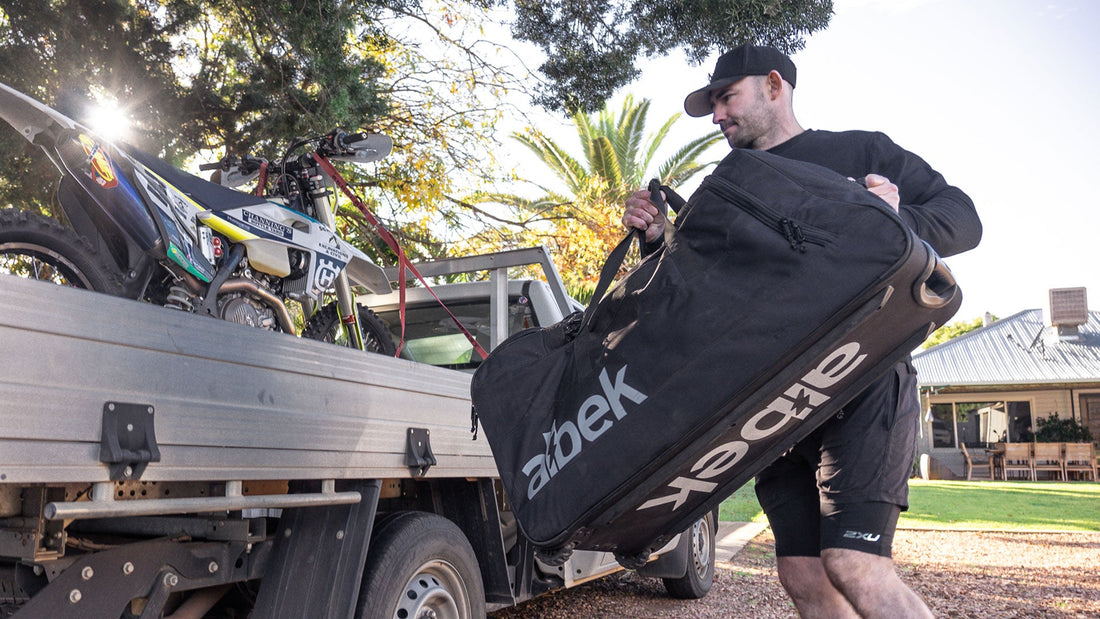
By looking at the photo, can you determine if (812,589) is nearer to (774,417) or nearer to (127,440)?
(774,417)

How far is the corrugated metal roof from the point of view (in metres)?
26.9

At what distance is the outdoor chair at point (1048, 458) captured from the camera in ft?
75.4

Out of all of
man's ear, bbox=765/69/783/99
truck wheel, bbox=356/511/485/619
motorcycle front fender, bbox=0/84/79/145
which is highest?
motorcycle front fender, bbox=0/84/79/145

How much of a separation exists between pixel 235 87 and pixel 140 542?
6.20 m

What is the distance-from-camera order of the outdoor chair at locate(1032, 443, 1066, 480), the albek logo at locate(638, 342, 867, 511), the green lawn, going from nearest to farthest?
the albek logo at locate(638, 342, 867, 511)
the green lawn
the outdoor chair at locate(1032, 443, 1066, 480)

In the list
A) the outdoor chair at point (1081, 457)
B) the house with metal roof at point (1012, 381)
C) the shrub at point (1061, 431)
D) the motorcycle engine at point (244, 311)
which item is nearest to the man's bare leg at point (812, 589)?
the motorcycle engine at point (244, 311)

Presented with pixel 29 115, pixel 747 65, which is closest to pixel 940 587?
pixel 747 65

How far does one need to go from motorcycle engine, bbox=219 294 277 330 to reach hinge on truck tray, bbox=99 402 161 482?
6.06 ft

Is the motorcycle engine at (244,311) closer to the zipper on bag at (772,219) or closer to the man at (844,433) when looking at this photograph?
the man at (844,433)

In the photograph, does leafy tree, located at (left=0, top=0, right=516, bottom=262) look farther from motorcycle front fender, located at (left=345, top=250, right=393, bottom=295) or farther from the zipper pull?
the zipper pull

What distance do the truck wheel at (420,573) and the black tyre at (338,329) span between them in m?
1.35

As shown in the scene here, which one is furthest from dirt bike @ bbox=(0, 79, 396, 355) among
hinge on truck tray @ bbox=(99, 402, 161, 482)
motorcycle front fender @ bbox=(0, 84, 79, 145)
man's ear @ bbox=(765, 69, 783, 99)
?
man's ear @ bbox=(765, 69, 783, 99)

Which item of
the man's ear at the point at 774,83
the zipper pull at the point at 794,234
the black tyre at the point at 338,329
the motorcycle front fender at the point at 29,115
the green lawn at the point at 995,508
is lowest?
the green lawn at the point at 995,508

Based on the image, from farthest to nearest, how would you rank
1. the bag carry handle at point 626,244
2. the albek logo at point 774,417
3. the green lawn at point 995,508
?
the green lawn at point 995,508
the bag carry handle at point 626,244
the albek logo at point 774,417
